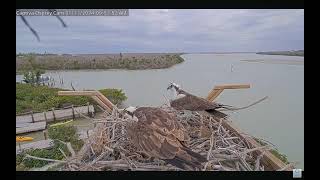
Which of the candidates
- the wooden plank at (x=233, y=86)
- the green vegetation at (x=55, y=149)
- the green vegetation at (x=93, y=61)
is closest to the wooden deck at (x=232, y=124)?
the wooden plank at (x=233, y=86)

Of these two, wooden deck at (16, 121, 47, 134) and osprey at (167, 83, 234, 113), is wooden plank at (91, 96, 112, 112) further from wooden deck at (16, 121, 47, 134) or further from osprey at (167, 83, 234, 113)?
osprey at (167, 83, 234, 113)

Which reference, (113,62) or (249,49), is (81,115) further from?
(249,49)

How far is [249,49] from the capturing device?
586 cm

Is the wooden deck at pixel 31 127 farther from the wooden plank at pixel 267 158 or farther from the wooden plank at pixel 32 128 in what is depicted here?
the wooden plank at pixel 267 158

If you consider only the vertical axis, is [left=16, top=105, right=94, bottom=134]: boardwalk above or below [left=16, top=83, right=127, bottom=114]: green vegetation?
below

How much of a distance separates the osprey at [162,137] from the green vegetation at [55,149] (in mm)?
638

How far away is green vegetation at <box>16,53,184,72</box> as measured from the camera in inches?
227

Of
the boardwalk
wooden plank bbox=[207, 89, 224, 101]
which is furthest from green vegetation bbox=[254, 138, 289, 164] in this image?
Answer: the boardwalk

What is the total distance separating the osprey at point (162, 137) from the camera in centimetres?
544

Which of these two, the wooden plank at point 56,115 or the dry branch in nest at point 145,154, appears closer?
the dry branch in nest at point 145,154

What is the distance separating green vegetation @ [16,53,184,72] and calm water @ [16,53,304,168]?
0.26 ft

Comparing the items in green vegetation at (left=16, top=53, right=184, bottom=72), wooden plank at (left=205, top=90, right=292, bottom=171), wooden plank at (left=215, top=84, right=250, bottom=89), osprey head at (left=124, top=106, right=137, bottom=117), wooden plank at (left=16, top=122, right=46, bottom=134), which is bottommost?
wooden plank at (left=205, top=90, right=292, bottom=171)

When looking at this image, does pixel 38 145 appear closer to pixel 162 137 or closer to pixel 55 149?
pixel 55 149
